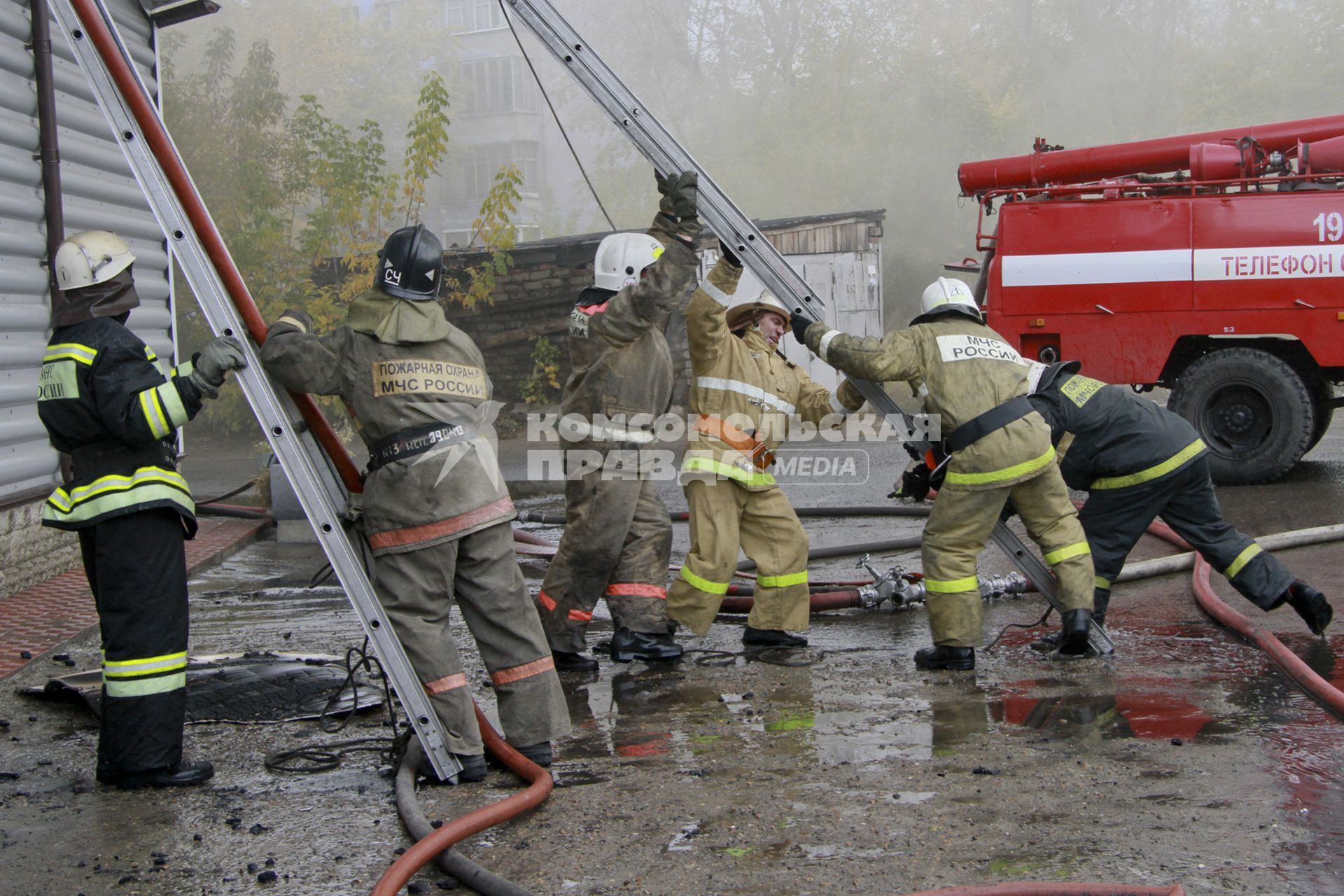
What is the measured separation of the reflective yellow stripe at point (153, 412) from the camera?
3.49 meters

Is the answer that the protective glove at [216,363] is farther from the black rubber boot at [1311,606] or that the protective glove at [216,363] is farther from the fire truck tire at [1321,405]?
the fire truck tire at [1321,405]

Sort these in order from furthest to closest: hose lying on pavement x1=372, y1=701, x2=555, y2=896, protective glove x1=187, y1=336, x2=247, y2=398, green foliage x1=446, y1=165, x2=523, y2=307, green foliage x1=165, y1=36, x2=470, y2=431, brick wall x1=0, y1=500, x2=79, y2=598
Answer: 1. green foliage x1=446, y1=165, x2=523, y2=307
2. green foliage x1=165, y1=36, x2=470, y2=431
3. brick wall x1=0, y1=500, x2=79, y2=598
4. protective glove x1=187, y1=336, x2=247, y2=398
5. hose lying on pavement x1=372, y1=701, x2=555, y2=896

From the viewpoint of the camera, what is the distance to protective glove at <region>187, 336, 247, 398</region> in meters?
3.40

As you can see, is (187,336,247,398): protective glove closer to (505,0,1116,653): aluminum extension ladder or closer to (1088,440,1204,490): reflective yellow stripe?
(505,0,1116,653): aluminum extension ladder

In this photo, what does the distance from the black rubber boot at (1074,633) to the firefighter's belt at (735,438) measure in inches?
54.7

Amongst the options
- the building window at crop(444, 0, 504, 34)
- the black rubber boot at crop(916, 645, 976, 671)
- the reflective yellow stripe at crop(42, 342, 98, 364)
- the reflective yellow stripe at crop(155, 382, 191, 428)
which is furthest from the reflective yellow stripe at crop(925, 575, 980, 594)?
the building window at crop(444, 0, 504, 34)

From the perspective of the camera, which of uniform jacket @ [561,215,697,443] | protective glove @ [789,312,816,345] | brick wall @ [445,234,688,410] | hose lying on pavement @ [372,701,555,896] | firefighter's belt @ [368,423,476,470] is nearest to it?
hose lying on pavement @ [372,701,555,896]

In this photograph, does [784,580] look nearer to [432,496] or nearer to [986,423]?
[986,423]

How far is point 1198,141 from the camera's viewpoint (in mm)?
8703

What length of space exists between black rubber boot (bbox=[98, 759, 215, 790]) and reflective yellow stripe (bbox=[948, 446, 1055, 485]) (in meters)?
2.91

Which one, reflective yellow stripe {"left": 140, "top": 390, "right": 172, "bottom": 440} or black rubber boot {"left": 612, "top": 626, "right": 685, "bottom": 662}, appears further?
black rubber boot {"left": 612, "top": 626, "right": 685, "bottom": 662}

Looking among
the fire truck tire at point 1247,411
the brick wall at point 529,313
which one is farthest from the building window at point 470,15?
the fire truck tire at point 1247,411

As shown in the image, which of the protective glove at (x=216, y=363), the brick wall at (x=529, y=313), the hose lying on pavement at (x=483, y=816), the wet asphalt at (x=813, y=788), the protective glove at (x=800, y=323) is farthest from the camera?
the brick wall at (x=529, y=313)

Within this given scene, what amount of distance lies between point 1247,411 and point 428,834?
7.55 metres
